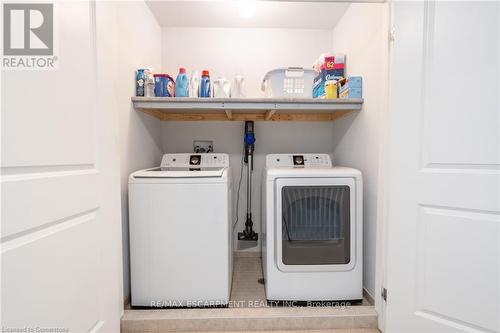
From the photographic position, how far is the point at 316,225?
167cm

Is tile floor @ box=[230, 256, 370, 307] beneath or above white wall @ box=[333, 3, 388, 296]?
beneath

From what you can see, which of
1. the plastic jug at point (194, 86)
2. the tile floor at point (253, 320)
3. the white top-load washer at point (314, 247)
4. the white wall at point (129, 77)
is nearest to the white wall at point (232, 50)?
the white wall at point (129, 77)

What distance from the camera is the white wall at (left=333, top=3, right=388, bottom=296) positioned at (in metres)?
1.51

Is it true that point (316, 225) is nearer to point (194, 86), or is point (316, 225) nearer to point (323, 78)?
point (323, 78)

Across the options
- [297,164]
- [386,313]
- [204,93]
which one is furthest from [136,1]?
[386,313]

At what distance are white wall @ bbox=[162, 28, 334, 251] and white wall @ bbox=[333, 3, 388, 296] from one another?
493 millimetres

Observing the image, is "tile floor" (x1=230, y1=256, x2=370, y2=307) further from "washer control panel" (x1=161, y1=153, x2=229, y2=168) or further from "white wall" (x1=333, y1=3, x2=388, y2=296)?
"washer control panel" (x1=161, y1=153, x2=229, y2=168)

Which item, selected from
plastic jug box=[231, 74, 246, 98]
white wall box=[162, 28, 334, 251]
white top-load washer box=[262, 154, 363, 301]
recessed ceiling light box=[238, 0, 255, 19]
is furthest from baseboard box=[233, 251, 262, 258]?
Answer: recessed ceiling light box=[238, 0, 255, 19]

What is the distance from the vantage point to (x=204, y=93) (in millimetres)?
1884

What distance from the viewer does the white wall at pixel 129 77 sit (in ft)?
4.78

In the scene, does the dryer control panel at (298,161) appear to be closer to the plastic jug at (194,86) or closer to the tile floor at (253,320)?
the plastic jug at (194,86)

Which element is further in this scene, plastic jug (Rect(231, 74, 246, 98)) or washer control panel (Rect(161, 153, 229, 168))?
washer control panel (Rect(161, 153, 229, 168))

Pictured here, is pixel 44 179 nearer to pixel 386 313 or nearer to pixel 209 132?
pixel 209 132

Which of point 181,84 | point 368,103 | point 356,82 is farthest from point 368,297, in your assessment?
point 181,84
